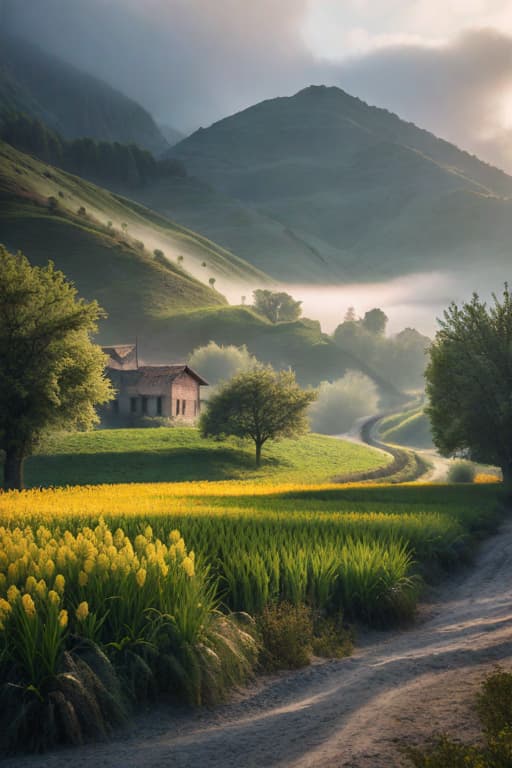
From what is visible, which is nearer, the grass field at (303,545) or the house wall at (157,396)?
the grass field at (303,545)

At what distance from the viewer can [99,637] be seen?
8.66m

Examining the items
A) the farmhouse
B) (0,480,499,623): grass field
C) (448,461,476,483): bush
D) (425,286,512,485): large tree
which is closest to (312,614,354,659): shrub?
(0,480,499,623): grass field

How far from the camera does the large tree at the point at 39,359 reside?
35906mm

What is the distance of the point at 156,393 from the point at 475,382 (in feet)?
221

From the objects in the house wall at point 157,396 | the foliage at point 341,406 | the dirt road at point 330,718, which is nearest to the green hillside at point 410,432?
the foliage at point 341,406

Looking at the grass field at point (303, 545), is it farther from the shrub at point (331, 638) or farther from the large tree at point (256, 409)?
the large tree at point (256, 409)

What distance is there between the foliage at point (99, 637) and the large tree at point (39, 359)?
26855 millimetres

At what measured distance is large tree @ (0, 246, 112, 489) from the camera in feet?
118

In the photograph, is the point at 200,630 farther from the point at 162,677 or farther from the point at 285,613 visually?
the point at 285,613

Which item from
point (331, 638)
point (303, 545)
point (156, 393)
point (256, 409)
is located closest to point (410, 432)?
point (156, 393)

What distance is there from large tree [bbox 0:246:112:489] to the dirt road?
28.1 meters

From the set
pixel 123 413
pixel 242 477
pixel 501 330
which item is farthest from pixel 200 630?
pixel 123 413

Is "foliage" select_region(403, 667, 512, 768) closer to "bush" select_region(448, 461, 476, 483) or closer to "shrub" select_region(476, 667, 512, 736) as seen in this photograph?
"shrub" select_region(476, 667, 512, 736)

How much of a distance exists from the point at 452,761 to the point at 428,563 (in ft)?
43.3
